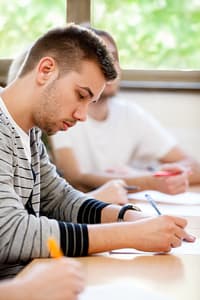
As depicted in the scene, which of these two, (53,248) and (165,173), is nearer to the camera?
(53,248)

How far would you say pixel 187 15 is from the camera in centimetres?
305

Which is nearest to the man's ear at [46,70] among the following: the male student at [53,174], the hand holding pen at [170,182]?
the male student at [53,174]

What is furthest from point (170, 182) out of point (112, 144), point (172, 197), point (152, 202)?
point (112, 144)

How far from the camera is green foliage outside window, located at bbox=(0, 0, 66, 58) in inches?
123

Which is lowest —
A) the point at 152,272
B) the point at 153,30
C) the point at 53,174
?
the point at 152,272

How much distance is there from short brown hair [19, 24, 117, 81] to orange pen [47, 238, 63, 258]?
16.4 inches

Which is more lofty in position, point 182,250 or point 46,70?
point 46,70

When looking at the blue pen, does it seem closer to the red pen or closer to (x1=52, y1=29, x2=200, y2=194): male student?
the red pen

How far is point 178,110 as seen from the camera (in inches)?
122

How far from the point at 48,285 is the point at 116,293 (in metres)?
0.13

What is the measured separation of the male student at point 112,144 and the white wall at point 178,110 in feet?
1.41

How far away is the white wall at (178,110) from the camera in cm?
306

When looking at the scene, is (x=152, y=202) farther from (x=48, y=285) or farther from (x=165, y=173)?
(x=48, y=285)

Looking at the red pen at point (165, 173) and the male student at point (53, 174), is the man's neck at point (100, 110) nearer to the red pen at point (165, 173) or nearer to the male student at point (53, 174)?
the red pen at point (165, 173)
